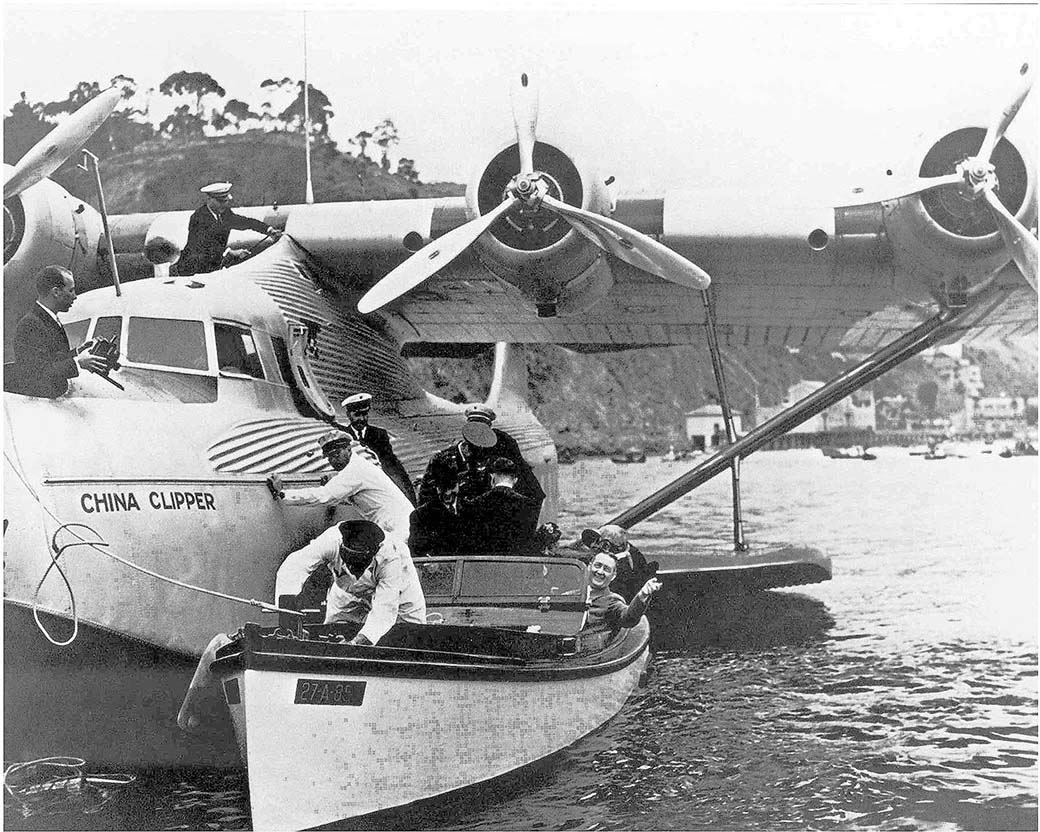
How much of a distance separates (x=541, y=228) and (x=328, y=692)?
→ 2743mm

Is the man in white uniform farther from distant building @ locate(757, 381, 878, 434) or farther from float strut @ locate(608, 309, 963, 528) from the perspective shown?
distant building @ locate(757, 381, 878, 434)

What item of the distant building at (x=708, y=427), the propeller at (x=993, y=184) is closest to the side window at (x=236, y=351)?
the distant building at (x=708, y=427)

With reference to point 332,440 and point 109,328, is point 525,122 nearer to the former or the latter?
point 332,440

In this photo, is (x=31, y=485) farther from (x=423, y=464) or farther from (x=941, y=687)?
(x=941, y=687)

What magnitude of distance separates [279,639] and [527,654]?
1.12 m

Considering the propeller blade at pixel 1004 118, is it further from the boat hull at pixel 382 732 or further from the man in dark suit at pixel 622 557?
the boat hull at pixel 382 732

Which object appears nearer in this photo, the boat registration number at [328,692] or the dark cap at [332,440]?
the boat registration number at [328,692]

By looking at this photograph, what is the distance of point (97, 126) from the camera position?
5.02 meters

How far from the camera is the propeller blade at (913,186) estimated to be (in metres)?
4.91

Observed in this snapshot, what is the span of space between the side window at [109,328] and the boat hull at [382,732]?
196 cm

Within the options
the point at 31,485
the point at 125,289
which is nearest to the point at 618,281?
the point at 125,289

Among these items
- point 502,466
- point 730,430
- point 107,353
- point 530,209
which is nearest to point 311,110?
point 530,209

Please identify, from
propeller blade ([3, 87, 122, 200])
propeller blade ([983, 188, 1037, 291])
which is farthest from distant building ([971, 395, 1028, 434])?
propeller blade ([3, 87, 122, 200])

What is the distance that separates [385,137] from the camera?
5.33 meters
